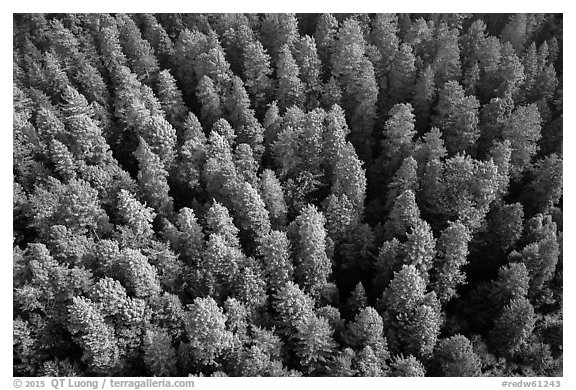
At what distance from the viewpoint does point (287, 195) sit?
208 feet

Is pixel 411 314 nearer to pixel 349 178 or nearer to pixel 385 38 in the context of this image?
pixel 349 178

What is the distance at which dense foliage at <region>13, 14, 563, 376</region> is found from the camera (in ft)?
171

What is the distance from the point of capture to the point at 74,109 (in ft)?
210

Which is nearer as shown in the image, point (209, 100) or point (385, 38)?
point (209, 100)

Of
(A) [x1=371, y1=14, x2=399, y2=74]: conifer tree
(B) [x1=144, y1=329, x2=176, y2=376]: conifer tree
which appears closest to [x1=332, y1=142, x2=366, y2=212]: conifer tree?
(A) [x1=371, y1=14, x2=399, y2=74]: conifer tree

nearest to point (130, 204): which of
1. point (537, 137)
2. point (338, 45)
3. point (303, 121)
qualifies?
point (303, 121)

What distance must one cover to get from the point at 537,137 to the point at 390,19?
70.1ft

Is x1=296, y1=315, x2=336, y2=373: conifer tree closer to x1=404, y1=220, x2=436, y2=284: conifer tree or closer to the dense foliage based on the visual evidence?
the dense foliage

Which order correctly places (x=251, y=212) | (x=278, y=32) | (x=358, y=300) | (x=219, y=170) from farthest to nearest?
(x=278, y=32) → (x=219, y=170) → (x=251, y=212) → (x=358, y=300)

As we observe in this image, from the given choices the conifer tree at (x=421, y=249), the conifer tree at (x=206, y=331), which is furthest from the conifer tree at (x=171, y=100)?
the conifer tree at (x=421, y=249)

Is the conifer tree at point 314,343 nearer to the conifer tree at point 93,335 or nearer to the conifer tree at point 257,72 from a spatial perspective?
the conifer tree at point 93,335

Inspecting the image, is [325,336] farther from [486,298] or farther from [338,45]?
[338,45]

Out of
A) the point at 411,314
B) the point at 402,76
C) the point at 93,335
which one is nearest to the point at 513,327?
the point at 411,314

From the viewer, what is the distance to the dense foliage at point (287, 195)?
52.2 metres
